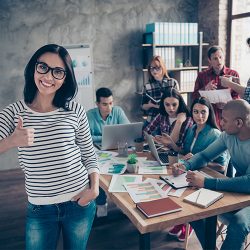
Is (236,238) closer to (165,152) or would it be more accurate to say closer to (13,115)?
(165,152)

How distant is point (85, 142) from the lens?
1.43 m

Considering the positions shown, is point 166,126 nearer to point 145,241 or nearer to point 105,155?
point 105,155

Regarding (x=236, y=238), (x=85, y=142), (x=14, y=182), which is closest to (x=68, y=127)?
(x=85, y=142)

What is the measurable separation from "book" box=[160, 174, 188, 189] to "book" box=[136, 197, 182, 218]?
222 mm

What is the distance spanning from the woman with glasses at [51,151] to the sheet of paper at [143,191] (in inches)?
15.2

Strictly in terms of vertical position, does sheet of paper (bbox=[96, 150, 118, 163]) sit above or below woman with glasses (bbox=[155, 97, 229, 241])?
below

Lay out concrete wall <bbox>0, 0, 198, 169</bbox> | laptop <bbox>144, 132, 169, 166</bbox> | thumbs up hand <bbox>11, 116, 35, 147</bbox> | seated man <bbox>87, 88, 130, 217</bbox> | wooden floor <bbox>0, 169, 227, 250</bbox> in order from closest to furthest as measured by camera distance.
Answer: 1. thumbs up hand <bbox>11, 116, 35, 147</bbox>
2. laptop <bbox>144, 132, 169, 166</bbox>
3. wooden floor <bbox>0, 169, 227, 250</bbox>
4. seated man <bbox>87, 88, 130, 217</bbox>
5. concrete wall <bbox>0, 0, 198, 169</bbox>

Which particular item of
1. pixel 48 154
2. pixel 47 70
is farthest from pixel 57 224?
pixel 47 70

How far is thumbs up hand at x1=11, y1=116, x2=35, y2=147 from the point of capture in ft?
3.84

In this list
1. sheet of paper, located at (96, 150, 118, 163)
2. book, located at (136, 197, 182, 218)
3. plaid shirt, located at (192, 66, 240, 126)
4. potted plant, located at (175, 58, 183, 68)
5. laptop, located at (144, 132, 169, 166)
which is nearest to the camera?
book, located at (136, 197, 182, 218)

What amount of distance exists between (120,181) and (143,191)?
226 mm

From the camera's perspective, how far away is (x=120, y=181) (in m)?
1.99

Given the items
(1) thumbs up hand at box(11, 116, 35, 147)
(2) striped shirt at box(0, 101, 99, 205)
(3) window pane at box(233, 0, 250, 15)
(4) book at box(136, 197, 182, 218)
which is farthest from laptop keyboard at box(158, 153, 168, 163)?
(3) window pane at box(233, 0, 250, 15)

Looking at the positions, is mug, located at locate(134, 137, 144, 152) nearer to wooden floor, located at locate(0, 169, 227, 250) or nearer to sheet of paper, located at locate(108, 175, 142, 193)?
sheet of paper, located at locate(108, 175, 142, 193)
